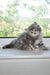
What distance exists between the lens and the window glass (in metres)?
1.47

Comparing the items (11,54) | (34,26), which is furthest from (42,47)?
(11,54)

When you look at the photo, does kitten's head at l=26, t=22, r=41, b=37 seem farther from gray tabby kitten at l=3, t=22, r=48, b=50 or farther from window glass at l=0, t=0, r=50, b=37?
window glass at l=0, t=0, r=50, b=37

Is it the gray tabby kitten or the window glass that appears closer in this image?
the gray tabby kitten

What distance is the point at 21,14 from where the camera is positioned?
147cm

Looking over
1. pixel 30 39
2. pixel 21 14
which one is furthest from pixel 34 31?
pixel 21 14

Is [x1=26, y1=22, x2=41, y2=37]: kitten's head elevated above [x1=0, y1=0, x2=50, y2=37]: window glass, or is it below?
below

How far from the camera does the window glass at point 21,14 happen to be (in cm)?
147

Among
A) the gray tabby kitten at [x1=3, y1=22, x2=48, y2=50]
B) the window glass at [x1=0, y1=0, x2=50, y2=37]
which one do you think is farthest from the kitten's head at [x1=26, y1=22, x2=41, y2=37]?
the window glass at [x1=0, y1=0, x2=50, y2=37]

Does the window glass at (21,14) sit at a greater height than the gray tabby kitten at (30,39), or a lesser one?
greater

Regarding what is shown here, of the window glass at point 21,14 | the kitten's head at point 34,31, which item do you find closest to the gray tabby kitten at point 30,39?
the kitten's head at point 34,31

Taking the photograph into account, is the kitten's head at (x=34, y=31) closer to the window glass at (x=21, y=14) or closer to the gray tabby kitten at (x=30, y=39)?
the gray tabby kitten at (x=30, y=39)

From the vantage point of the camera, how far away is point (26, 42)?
1.25m

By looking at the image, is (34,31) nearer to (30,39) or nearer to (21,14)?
(30,39)

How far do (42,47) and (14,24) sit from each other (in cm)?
40
